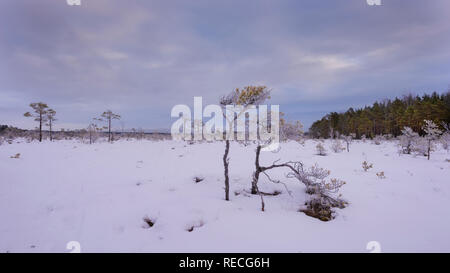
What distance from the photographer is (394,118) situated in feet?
141

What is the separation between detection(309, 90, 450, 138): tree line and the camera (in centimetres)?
3347

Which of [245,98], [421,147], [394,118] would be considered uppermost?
[394,118]

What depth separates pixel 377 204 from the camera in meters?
5.33

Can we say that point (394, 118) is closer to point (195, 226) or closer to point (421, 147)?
point (421, 147)

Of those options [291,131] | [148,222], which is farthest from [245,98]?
[148,222]

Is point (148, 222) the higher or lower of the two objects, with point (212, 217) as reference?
lower

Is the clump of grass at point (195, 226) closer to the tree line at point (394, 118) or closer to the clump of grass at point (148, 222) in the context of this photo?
the clump of grass at point (148, 222)

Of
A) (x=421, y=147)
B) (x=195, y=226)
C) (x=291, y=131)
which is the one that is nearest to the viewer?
(x=195, y=226)

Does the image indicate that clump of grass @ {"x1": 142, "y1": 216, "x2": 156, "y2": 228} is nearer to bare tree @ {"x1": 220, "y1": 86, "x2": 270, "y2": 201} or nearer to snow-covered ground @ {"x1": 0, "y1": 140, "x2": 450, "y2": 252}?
snow-covered ground @ {"x1": 0, "y1": 140, "x2": 450, "y2": 252}

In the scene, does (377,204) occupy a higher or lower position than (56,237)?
higher
